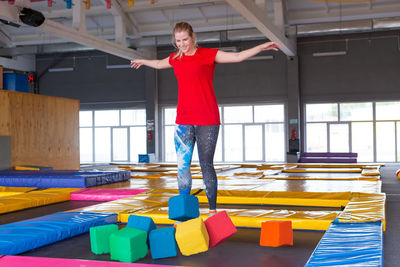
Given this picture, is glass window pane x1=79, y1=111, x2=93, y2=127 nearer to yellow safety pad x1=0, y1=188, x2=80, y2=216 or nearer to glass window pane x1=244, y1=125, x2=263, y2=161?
glass window pane x1=244, y1=125, x2=263, y2=161

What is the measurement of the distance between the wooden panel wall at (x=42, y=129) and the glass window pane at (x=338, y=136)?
949cm

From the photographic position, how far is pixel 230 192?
13.7 ft

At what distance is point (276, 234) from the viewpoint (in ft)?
6.85

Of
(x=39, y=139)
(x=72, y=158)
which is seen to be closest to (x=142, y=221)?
(x=39, y=139)

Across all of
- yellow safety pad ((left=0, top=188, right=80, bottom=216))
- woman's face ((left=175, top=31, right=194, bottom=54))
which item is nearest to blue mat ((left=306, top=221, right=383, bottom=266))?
woman's face ((left=175, top=31, right=194, bottom=54))

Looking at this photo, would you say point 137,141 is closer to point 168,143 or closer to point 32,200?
point 168,143

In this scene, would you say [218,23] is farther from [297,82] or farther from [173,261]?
[173,261]

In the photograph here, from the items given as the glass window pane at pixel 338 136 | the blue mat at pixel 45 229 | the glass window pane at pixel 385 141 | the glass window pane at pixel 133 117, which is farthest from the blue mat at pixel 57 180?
the glass window pane at pixel 133 117

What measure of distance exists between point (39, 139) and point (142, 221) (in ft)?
23.0

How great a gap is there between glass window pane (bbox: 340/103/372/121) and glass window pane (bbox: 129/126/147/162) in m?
7.92

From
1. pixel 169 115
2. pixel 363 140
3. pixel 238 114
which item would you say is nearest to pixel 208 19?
pixel 238 114

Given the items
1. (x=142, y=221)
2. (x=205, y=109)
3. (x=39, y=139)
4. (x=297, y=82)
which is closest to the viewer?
(x=142, y=221)

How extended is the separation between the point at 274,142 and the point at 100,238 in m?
14.3

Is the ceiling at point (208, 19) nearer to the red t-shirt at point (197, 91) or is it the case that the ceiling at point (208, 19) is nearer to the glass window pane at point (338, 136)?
the glass window pane at point (338, 136)
